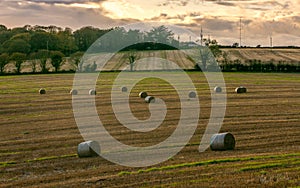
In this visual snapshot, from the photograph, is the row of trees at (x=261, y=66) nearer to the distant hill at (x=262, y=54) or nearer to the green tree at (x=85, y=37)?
the distant hill at (x=262, y=54)

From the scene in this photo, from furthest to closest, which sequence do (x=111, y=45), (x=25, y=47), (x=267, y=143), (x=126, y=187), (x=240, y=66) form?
(x=25, y=47) < (x=111, y=45) < (x=240, y=66) < (x=267, y=143) < (x=126, y=187)

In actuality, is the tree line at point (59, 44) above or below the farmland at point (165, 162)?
above

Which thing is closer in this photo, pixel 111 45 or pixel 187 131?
pixel 187 131

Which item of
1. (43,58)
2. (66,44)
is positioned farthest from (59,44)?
(43,58)

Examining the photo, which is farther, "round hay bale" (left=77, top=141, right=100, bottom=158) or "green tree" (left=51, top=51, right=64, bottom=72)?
"green tree" (left=51, top=51, right=64, bottom=72)

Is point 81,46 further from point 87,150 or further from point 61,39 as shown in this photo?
point 87,150

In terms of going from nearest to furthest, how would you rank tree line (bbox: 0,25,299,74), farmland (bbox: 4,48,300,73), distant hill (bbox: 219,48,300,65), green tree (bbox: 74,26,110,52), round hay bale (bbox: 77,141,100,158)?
round hay bale (bbox: 77,141,100,158), tree line (bbox: 0,25,299,74), farmland (bbox: 4,48,300,73), distant hill (bbox: 219,48,300,65), green tree (bbox: 74,26,110,52)

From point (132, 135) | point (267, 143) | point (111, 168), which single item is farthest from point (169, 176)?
point (132, 135)

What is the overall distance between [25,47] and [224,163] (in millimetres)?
105486

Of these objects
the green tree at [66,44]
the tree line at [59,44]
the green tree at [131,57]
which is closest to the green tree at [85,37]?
the tree line at [59,44]

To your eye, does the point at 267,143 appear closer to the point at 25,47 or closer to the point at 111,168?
the point at 111,168

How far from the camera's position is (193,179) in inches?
544

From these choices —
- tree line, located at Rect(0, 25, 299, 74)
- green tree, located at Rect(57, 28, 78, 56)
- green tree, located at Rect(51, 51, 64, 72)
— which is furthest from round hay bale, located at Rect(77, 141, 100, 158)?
green tree, located at Rect(57, 28, 78, 56)

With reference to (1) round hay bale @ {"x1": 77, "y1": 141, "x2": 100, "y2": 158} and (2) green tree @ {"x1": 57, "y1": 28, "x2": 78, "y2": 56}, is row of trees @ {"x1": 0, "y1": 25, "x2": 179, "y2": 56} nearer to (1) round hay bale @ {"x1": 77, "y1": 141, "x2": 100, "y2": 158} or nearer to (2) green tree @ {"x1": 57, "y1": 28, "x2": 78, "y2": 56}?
(2) green tree @ {"x1": 57, "y1": 28, "x2": 78, "y2": 56}
